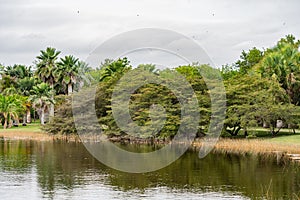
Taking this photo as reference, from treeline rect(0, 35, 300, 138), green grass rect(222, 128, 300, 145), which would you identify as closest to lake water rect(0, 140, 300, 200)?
green grass rect(222, 128, 300, 145)

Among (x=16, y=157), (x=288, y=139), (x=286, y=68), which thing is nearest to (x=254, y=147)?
(x=288, y=139)

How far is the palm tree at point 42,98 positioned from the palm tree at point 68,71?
2459 mm

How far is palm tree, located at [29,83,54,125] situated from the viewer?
7094 centimetres

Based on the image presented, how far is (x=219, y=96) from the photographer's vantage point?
49.5 metres

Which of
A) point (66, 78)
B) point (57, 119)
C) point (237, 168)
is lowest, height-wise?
point (237, 168)

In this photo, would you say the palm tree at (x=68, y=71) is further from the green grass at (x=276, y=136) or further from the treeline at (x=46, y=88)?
the green grass at (x=276, y=136)

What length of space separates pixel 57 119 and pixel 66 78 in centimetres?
1246

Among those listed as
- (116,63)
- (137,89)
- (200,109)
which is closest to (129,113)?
(137,89)

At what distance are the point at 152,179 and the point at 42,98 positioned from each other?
44.7 meters

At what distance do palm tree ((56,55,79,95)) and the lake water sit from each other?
105 ft

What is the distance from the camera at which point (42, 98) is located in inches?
2798

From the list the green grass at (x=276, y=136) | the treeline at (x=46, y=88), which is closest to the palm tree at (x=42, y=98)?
the treeline at (x=46, y=88)

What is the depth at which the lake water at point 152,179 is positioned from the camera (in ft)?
80.1

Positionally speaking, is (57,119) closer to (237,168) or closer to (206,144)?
(206,144)
